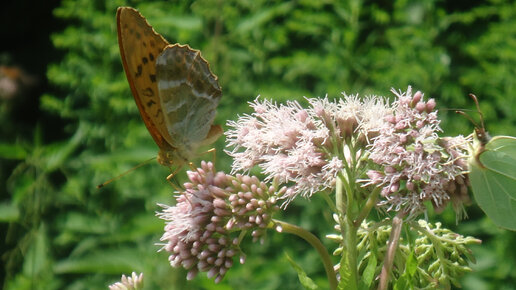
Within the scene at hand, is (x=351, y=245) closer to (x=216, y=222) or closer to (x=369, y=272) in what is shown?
(x=369, y=272)

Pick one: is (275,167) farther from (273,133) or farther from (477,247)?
(477,247)

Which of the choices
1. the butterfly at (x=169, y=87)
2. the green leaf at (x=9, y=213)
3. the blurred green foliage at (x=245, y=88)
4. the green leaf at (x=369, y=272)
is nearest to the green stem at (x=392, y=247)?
the green leaf at (x=369, y=272)

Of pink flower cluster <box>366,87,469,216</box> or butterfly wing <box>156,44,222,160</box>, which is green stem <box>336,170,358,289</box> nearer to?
pink flower cluster <box>366,87,469,216</box>

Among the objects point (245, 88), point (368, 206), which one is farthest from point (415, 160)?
point (245, 88)

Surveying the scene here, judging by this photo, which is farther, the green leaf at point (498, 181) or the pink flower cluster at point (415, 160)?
the green leaf at point (498, 181)

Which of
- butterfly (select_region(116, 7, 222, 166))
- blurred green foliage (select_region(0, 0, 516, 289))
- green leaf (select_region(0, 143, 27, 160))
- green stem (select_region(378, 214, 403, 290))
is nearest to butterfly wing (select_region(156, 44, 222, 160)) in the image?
butterfly (select_region(116, 7, 222, 166))

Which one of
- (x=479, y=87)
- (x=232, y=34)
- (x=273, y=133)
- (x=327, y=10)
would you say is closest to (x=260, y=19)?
(x=232, y=34)

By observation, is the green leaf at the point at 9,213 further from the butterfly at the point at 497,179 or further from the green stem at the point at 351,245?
the butterfly at the point at 497,179
